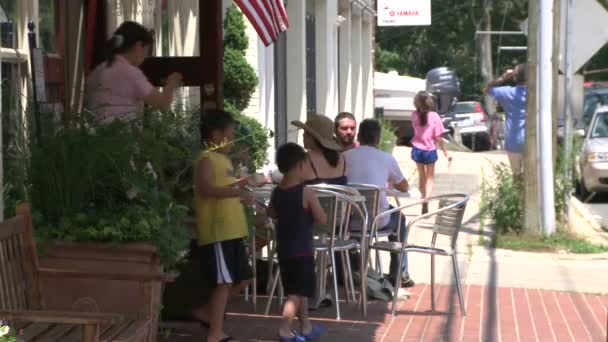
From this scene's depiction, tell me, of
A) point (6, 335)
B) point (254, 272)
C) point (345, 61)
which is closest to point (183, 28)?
point (254, 272)

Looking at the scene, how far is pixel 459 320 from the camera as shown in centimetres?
770

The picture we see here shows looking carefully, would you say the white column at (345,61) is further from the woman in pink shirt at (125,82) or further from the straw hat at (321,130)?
the woman in pink shirt at (125,82)

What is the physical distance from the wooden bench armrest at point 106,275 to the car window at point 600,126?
14.3 meters

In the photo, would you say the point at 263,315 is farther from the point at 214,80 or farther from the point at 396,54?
the point at 396,54

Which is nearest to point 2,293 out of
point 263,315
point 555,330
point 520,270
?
point 263,315

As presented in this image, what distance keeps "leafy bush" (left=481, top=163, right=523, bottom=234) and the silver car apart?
5.66m

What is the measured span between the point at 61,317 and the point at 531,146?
7.45 metres

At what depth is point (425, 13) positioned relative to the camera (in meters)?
24.1

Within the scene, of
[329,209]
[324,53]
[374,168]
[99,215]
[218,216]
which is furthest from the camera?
[324,53]

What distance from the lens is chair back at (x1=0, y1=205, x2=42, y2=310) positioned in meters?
5.17

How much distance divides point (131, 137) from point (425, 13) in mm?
18927

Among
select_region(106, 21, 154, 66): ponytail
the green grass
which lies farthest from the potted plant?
the green grass

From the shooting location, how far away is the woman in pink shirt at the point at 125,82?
259 inches

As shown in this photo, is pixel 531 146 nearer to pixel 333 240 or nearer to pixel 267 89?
pixel 267 89
